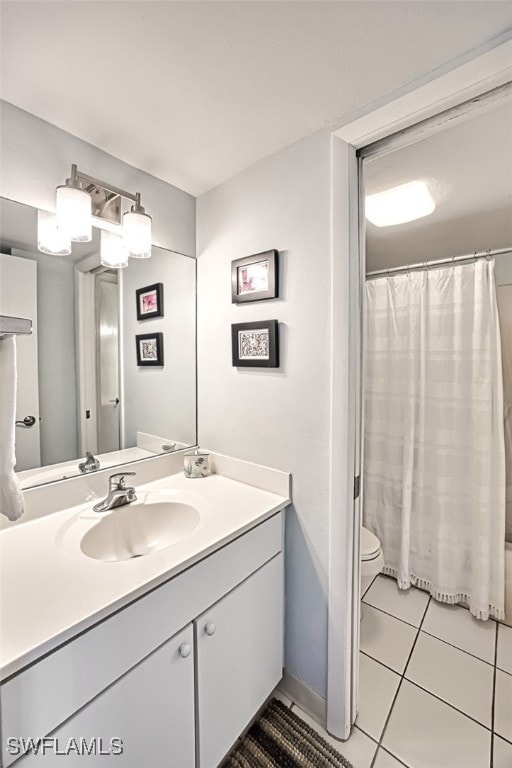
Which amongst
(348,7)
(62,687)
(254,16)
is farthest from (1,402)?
(348,7)

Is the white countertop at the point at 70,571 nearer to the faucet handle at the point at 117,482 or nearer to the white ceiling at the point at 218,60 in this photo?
the faucet handle at the point at 117,482

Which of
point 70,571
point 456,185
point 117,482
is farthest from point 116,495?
point 456,185

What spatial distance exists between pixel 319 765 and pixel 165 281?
1904 mm

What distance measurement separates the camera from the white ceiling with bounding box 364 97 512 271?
1.21 meters

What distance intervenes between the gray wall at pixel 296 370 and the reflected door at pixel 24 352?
741 mm

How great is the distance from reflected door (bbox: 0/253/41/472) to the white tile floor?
4.64 feet

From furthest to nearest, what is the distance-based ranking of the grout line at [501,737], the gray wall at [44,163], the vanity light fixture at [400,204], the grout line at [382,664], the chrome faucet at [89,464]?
1. the vanity light fixture at [400,204]
2. the grout line at [382,664]
3. the chrome faucet at [89,464]
4. the grout line at [501,737]
5. the gray wall at [44,163]

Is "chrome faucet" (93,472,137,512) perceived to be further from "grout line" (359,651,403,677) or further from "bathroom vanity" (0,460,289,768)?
"grout line" (359,651,403,677)

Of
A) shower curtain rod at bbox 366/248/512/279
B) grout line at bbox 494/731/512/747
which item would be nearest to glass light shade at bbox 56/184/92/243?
shower curtain rod at bbox 366/248/512/279

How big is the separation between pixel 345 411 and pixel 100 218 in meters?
1.16

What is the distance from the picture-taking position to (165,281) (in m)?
1.52

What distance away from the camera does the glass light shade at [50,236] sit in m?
1.11

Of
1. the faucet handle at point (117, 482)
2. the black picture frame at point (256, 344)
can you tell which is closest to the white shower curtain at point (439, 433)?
the black picture frame at point (256, 344)

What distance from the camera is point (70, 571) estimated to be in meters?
0.82
